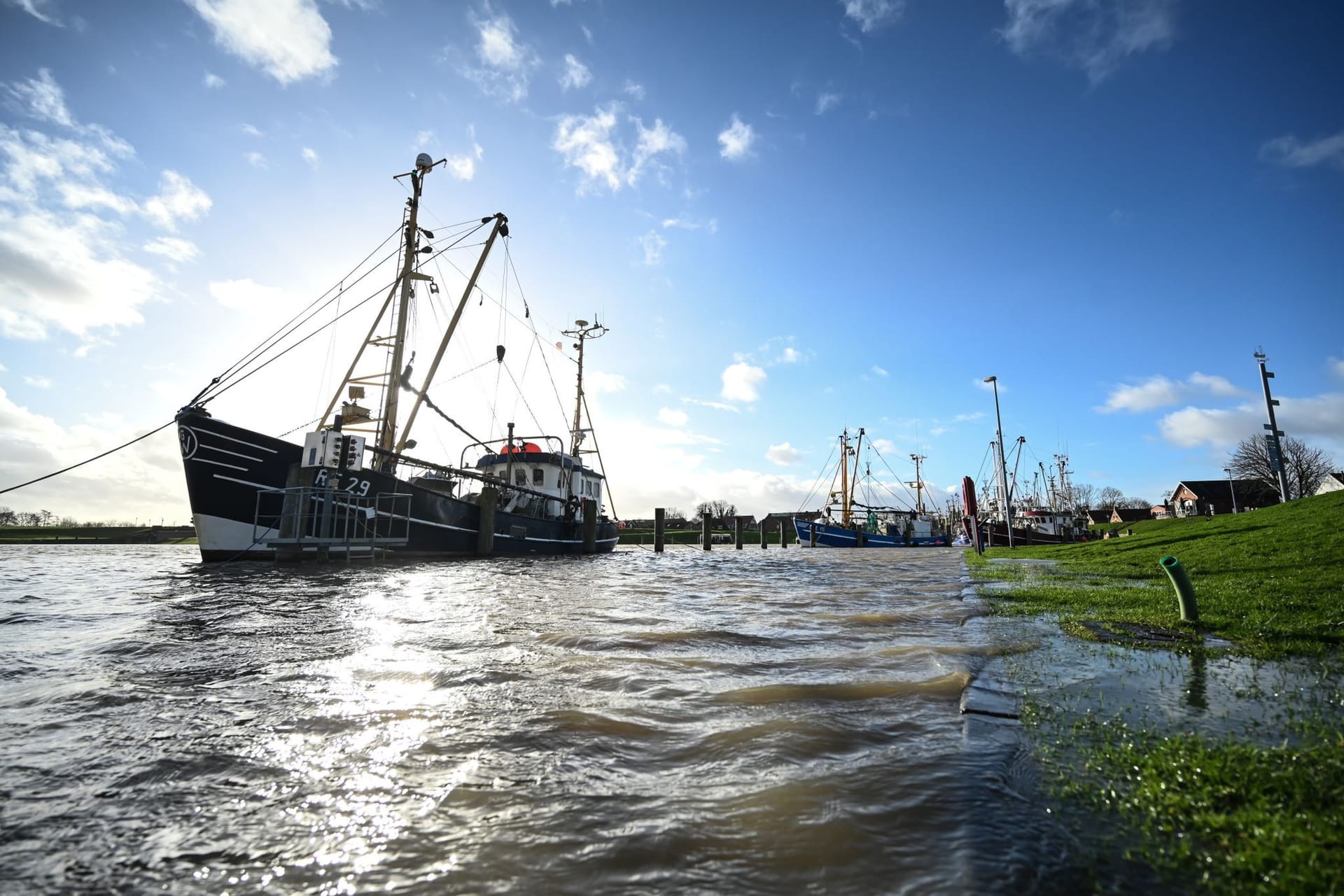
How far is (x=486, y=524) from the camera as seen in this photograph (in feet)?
66.6

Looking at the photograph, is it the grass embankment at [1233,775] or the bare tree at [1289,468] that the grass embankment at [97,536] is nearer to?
the grass embankment at [1233,775]

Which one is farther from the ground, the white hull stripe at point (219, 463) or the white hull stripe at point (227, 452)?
the white hull stripe at point (227, 452)

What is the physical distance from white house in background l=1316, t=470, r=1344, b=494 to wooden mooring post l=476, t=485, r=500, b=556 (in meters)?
54.4

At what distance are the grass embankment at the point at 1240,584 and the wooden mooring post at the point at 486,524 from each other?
15182mm

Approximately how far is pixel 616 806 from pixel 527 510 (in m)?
22.8

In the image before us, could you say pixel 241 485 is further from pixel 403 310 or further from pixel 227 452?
pixel 403 310

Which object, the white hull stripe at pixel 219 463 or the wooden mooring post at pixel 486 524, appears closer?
the white hull stripe at pixel 219 463

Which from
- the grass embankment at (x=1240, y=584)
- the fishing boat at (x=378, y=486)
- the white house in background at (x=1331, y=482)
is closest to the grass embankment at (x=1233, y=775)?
the grass embankment at (x=1240, y=584)

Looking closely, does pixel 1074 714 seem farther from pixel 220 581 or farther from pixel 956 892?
pixel 220 581

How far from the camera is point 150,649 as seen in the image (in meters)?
4.61

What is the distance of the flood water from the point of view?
1599mm

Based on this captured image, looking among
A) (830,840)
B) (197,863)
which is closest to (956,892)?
(830,840)

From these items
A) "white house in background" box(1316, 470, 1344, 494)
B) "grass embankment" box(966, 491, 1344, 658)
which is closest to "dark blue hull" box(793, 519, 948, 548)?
"white house in background" box(1316, 470, 1344, 494)

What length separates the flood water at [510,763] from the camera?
160cm
